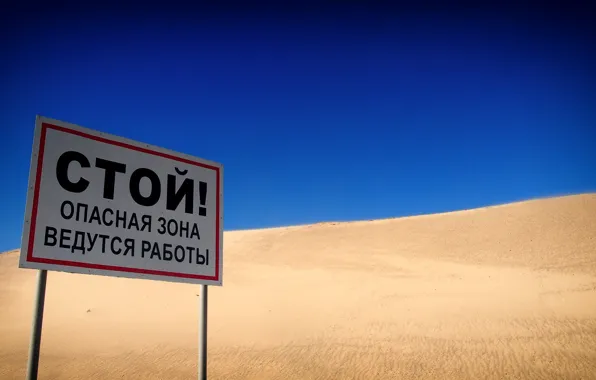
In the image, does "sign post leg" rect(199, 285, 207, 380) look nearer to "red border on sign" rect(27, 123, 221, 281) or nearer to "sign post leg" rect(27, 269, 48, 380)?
"red border on sign" rect(27, 123, 221, 281)

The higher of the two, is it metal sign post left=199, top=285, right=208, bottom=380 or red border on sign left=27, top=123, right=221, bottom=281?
red border on sign left=27, top=123, right=221, bottom=281

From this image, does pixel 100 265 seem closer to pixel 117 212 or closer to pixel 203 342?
pixel 117 212

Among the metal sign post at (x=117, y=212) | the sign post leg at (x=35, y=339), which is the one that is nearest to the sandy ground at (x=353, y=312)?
the metal sign post at (x=117, y=212)

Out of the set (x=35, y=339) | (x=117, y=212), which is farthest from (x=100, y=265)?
(x=35, y=339)

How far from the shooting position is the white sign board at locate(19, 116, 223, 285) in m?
2.98

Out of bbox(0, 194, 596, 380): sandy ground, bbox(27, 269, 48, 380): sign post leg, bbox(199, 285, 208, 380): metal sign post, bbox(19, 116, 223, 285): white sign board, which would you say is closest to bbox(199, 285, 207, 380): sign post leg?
bbox(199, 285, 208, 380): metal sign post

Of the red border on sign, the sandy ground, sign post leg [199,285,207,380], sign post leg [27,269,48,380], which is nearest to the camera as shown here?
sign post leg [27,269,48,380]

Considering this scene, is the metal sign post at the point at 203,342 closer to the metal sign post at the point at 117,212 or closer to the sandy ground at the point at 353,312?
the metal sign post at the point at 117,212

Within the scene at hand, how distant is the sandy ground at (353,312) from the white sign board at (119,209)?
910 centimetres

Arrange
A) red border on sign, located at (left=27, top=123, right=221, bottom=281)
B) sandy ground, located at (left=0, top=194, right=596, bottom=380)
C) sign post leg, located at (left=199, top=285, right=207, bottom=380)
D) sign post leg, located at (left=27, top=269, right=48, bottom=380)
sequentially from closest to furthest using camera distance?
sign post leg, located at (left=27, top=269, right=48, bottom=380) → red border on sign, located at (left=27, top=123, right=221, bottom=281) → sign post leg, located at (left=199, top=285, right=207, bottom=380) → sandy ground, located at (left=0, top=194, right=596, bottom=380)

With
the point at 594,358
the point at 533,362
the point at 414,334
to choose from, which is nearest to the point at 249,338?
the point at 414,334

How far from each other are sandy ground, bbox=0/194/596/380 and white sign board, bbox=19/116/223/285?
9095 mm

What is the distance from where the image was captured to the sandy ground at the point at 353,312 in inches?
486

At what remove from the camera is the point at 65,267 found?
2.99 m
